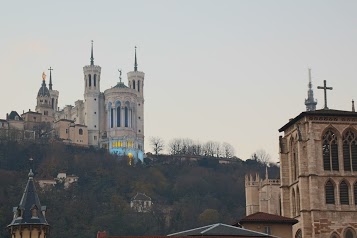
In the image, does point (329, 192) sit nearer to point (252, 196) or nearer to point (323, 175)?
point (323, 175)

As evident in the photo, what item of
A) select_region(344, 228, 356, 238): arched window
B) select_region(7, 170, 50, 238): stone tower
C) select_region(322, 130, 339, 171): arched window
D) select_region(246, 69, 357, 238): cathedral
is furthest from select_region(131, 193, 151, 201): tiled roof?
select_region(7, 170, 50, 238): stone tower

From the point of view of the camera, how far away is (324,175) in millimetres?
73625

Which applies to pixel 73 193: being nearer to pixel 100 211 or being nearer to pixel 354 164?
pixel 100 211

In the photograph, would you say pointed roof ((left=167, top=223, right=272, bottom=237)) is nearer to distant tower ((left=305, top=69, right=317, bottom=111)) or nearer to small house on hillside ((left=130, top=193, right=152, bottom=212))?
distant tower ((left=305, top=69, right=317, bottom=111))

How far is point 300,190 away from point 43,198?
105667 millimetres

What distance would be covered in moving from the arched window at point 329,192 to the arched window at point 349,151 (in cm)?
171

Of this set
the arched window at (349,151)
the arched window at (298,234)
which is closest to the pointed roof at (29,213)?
the arched window at (298,234)

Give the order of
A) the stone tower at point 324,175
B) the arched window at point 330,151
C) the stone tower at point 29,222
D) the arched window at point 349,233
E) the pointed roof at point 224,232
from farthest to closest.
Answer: the arched window at point 330,151 → the arched window at point 349,233 → the stone tower at point 324,175 → the stone tower at point 29,222 → the pointed roof at point 224,232

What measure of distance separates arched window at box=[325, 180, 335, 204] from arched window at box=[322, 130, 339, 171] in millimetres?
1195

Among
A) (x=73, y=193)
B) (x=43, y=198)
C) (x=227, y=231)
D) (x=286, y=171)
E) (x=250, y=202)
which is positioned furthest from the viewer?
(x=73, y=193)

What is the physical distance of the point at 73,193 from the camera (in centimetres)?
19438

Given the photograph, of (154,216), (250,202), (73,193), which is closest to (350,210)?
(250,202)

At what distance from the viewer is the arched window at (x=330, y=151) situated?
74125 mm

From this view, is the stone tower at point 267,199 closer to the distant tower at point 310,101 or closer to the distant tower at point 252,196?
the distant tower at point 252,196
